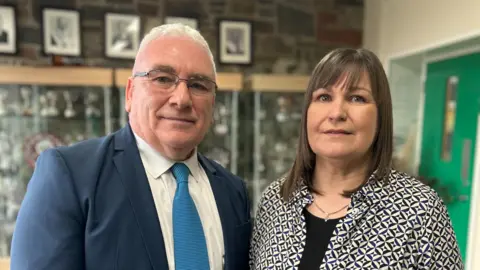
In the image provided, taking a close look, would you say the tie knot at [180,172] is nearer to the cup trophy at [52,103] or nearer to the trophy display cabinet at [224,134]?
the trophy display cabinet at [224,134]

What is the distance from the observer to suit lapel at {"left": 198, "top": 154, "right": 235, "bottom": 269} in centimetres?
122

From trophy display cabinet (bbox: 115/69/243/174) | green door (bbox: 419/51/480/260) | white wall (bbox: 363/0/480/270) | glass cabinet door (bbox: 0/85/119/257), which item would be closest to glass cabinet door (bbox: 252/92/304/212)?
trophy display cabinet (bbox: 115/69/243/174)

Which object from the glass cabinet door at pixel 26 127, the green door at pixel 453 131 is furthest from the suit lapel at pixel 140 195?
the green door at pixel 453 131

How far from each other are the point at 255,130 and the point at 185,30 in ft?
7.51

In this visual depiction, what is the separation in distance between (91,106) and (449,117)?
2.78m

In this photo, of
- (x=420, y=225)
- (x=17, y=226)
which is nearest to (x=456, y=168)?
(x=420, y=225)

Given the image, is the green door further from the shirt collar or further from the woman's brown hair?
the shirt collar

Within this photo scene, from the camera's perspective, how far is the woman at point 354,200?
1030mm

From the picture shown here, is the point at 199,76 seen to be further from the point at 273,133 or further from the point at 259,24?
the point at 259,24

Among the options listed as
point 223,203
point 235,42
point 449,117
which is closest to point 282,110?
point 235,42

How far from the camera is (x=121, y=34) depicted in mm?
3283

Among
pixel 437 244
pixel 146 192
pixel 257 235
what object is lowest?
pixel 257 235

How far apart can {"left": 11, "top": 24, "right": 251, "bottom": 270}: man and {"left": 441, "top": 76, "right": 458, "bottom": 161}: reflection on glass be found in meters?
2.00

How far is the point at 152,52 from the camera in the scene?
1.13 metres
